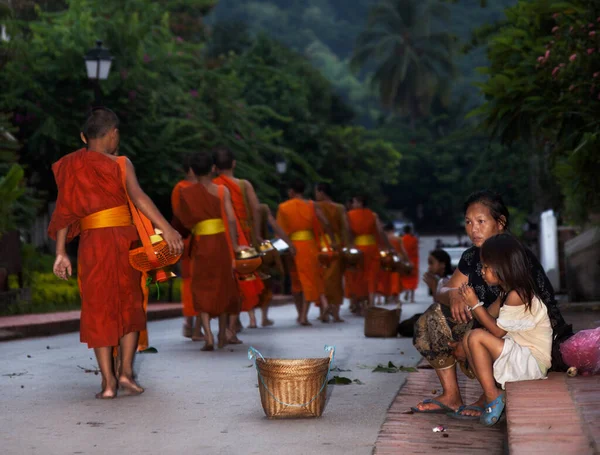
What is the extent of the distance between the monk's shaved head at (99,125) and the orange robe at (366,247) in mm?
11907

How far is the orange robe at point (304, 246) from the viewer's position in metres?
17.6

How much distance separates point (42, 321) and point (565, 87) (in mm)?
7271

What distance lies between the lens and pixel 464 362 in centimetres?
726

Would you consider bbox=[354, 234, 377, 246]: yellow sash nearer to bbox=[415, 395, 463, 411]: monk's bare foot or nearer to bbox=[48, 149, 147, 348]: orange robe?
bbox=[48, 149, 147, 348]: orange robe

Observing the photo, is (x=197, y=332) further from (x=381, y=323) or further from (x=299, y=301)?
(x=299, y=301)

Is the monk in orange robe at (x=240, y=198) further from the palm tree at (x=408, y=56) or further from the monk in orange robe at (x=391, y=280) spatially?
the palm tree at (x=408, y=56)

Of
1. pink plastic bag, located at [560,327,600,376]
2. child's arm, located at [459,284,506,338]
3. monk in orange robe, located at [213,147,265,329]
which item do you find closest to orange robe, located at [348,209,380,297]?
monk in orange robe, located at [213,147,265,329]

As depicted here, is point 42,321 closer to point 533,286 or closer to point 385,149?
point 533,286

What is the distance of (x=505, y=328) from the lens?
677 centimetres

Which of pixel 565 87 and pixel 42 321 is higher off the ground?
pixel 565 87

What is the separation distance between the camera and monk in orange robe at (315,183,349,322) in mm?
18406

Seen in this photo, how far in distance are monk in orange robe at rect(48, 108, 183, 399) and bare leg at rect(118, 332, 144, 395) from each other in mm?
16

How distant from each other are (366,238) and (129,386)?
40.6ft

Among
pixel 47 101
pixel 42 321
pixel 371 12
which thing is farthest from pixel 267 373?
pixel 371 12
